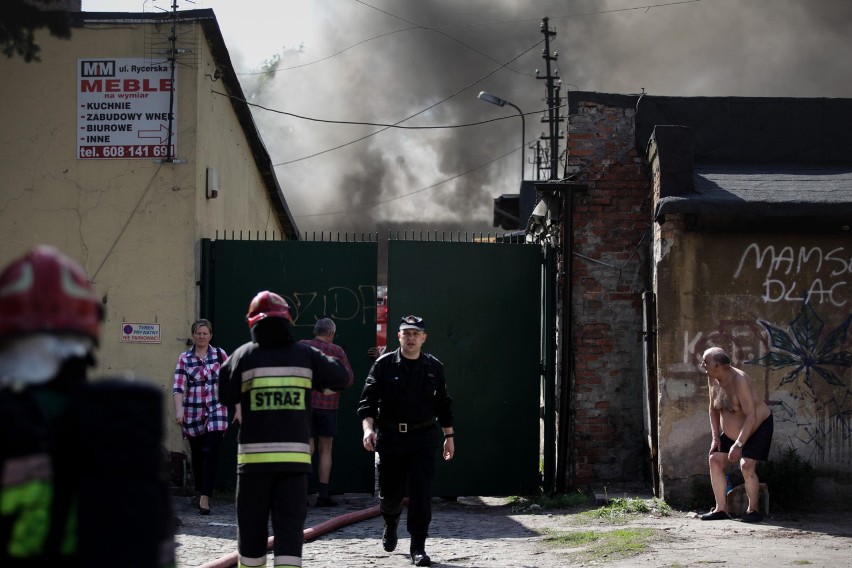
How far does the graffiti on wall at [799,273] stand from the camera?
31.9ft

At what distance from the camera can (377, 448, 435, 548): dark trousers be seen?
7707mm

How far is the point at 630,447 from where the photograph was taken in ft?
35.5

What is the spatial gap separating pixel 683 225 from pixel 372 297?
3.28 m

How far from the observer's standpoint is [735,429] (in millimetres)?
9109

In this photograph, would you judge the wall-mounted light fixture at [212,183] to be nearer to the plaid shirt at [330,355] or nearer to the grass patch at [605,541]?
the plaid shirt at [330,355]

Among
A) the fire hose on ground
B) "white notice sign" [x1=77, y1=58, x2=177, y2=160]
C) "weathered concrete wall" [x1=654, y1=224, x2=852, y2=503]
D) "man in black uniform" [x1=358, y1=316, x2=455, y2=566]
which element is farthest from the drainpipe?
"white notice sign" [x1=77, y1=58, x2=177, y2=160]

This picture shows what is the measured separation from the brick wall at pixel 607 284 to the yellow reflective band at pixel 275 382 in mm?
5339

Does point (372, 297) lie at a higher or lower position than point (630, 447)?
higher

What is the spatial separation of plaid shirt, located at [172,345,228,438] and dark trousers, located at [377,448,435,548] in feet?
8.10

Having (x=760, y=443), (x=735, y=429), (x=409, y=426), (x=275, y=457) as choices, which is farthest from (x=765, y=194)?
(x=275, y=457)

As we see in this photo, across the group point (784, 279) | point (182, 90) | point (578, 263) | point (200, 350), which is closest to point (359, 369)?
point (200, 350)

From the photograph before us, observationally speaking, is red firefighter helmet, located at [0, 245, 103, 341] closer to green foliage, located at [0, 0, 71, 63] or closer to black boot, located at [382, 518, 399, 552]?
black boot, located at [382, 518, 399, 552]

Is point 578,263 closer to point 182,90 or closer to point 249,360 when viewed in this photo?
point 182,90

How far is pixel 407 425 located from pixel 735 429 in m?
3.08
